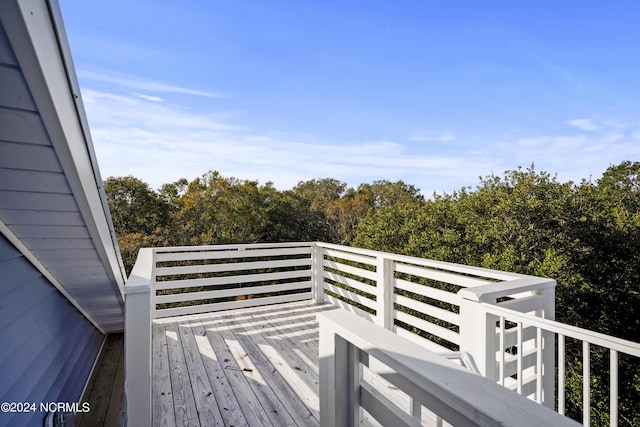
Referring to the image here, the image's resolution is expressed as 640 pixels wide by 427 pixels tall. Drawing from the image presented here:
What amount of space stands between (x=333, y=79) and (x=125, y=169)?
757 centimetres

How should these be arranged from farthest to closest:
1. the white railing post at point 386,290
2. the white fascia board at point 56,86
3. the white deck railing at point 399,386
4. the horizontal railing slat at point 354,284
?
the horizontal railing slat at point 354,284
the white railing post at point 386,290
the white fascia board at point 56,86
the white deck railing at point 399,386

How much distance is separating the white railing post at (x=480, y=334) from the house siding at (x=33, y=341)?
2280 millimetres

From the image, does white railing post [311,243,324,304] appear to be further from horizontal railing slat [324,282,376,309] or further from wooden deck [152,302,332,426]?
wooden deck [152,302,332,426]

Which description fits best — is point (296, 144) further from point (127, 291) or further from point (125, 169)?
point (127, 291)

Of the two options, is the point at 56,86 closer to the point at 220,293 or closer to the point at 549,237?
the point at 220,293

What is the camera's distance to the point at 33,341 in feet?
6.93

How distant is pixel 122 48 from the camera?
280 inches

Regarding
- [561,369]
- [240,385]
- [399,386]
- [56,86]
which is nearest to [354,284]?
[240,385]

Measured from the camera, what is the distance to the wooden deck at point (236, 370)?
2139 mm

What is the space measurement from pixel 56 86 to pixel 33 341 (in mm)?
1855

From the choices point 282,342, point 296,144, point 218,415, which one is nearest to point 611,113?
point 296,144

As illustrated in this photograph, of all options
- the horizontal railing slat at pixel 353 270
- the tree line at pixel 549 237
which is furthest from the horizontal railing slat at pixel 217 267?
the tree line at pixel 549 237

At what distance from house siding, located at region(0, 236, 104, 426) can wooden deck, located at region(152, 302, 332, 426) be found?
2.07ft

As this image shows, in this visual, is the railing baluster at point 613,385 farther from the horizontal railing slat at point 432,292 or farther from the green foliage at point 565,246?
the green foliage at point 565,246
